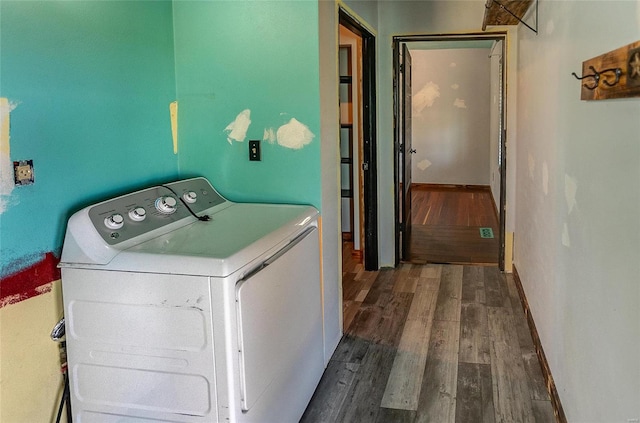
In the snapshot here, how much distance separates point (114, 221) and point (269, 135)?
3.34 feet

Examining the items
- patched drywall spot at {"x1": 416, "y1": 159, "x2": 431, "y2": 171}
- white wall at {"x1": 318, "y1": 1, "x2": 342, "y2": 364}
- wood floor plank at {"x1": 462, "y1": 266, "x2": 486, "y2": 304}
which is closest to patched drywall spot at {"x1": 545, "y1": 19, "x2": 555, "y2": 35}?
white wall at {"x1": 318, "y1": 1, "x2": 342, "y2": 364}

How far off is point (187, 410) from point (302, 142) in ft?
4.56

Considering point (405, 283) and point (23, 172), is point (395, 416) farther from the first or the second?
point (405, 283)

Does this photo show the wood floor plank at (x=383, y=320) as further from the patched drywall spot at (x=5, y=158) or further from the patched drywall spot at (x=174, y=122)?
the patched drywall spot at (x=5, y=158)

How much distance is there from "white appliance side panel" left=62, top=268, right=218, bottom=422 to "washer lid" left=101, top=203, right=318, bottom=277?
0.04m

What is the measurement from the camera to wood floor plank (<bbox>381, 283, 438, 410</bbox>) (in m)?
2.59

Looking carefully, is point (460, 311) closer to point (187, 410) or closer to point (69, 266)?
point (187, 410)

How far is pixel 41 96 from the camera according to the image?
1.92 metres

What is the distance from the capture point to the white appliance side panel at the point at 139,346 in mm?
1798

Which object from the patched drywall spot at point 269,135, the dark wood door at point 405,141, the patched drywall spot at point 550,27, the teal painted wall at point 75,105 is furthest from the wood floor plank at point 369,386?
the dark wood door at point 405,141

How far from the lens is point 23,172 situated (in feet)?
6.04

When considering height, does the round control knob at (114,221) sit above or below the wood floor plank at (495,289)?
above

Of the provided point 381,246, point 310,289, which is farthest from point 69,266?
point 381,246

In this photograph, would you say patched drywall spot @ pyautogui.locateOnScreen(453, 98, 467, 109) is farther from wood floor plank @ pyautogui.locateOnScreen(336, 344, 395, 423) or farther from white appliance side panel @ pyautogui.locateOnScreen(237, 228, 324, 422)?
white appliance side panel @ pyautogui.locateOnScreen(237, 228, 324, 422)
